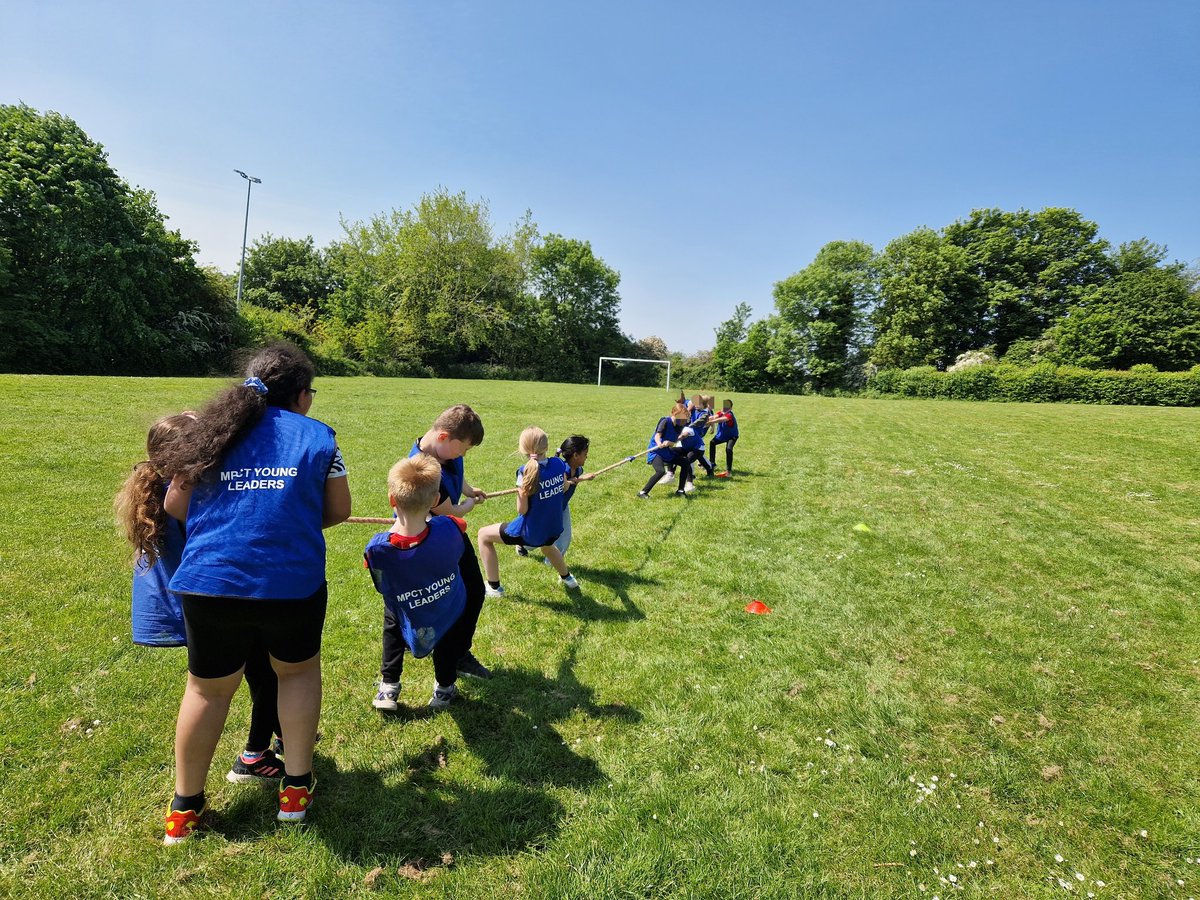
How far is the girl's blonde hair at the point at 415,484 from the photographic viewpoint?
2.86m

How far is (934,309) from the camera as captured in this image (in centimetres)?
4509

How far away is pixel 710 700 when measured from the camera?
3.79 m

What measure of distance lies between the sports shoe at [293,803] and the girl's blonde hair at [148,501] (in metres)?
1.28

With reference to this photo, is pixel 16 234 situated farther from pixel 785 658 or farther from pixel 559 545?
pixel 785 658

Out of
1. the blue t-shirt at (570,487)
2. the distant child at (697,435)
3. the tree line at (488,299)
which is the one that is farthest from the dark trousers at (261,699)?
the tree line at (488,299)

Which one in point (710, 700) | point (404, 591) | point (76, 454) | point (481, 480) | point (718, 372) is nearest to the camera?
point (404, 591)

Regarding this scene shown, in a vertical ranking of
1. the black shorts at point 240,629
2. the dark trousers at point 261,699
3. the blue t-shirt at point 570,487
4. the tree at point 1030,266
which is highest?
the tree at point 1030,266

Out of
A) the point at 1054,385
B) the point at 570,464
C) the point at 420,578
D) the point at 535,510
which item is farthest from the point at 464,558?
the point at 1054,385

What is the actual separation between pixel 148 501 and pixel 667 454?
25.7 feet

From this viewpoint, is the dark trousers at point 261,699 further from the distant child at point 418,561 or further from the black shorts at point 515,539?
the black shorts at point 515,539

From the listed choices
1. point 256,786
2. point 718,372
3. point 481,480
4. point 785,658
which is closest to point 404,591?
point 256,786

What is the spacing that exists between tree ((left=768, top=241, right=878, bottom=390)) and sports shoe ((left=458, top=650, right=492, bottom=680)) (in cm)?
5401

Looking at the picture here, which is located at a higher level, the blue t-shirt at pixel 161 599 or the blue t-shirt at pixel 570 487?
the blue t-shirt at pixel 570 487

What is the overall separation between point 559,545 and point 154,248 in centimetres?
3378
